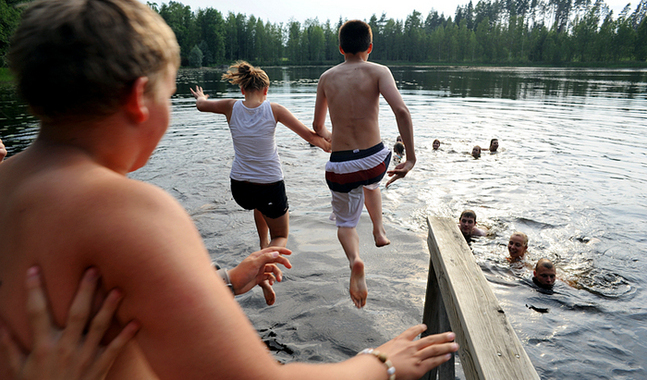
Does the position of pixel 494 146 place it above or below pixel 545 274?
above

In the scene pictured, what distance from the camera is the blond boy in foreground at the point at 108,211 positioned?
0.81 metres

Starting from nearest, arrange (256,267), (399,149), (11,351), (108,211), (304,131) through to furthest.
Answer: (108,211) → (11,351) → (256,267) → (304,131) → (399,149)

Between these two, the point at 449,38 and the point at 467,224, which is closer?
the point at 467,224

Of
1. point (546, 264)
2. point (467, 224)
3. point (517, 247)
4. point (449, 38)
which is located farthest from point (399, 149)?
point (449, 38)

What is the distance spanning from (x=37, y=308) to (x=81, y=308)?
0.34 feet

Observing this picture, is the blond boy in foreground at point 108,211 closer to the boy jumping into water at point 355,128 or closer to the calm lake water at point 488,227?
the calm lake water at point 488,227

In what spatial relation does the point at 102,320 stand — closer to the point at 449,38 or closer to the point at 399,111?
the point at 399,111

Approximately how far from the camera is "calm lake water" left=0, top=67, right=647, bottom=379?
435 cm

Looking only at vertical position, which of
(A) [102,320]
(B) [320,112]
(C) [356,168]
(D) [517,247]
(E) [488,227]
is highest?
(B) [320,112]

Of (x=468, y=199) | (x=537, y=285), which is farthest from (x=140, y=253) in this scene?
(x=468, y=199)

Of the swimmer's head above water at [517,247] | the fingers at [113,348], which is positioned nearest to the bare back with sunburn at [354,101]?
the swimmer's head above water at [517,247]

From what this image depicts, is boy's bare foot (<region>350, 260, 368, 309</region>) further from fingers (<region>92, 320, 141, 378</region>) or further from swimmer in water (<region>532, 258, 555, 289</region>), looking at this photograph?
fingers (<region>92, 320, 141, 378</region>)

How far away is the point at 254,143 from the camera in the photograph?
4.94 meters

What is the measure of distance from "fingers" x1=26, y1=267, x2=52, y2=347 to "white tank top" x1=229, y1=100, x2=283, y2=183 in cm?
415
